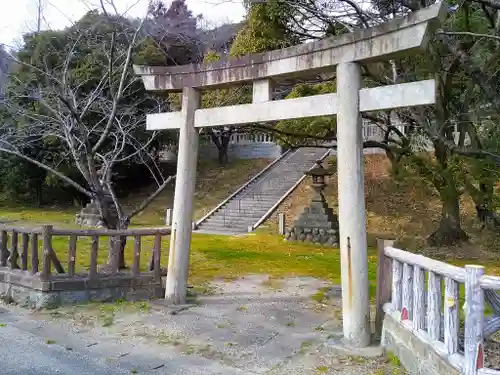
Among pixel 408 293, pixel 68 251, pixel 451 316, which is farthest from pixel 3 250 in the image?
pixel 451 316

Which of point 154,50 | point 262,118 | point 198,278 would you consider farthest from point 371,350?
point 154,50

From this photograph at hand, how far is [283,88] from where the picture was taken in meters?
14.6

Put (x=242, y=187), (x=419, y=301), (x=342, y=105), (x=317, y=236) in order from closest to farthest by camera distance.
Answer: (x=419, y=301) < (x=342, y=105) < (x=317, y=236) < (x=242, y=187)

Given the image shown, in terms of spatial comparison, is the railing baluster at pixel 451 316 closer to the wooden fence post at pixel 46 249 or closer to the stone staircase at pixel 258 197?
the wooden fence post at pixel 46 249

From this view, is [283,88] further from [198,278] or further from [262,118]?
[262,118]

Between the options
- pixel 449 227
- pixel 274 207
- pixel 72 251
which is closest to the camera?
pixel 72 251

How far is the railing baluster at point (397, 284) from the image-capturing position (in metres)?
4.91

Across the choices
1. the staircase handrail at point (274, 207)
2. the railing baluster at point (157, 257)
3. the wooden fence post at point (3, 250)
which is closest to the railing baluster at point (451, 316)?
the railing baluster at point (157, 257)

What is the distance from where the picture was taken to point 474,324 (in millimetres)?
3275

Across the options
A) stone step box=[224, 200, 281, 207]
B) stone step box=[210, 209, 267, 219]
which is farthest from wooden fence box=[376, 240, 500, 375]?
stone step box=[224, 200, 281, 207]

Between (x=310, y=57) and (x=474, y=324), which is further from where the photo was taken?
(x=310, y=57)

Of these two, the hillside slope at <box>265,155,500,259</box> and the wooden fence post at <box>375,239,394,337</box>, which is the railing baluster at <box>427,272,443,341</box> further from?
the hillside slope at <box>265,155,500,259</box>

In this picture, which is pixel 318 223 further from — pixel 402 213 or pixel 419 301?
pixel 419 301

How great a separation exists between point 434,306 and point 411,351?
0.63 metres
